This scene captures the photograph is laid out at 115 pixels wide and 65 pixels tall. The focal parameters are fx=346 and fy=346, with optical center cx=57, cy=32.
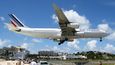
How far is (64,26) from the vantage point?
241ft

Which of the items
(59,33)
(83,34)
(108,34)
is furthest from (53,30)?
(108,34)

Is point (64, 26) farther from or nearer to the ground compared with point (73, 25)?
farther from the ground

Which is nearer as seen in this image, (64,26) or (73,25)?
(73,25)

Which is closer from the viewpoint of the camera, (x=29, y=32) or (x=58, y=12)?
(x=58, y=12)

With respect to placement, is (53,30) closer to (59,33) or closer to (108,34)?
(59,33)

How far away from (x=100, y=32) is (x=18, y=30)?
1859 cm

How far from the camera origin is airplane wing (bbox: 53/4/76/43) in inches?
2662

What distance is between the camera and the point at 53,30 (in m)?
76.1

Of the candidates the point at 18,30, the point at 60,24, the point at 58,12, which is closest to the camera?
the point at 58,12

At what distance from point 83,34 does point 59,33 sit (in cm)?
557

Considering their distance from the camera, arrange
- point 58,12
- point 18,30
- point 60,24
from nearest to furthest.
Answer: point 58,12 < point 60,24 < point 18,30

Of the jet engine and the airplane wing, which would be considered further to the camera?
the jet engine

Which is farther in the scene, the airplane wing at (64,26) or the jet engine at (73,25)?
the jet engine at (73,25)

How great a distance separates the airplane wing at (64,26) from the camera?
67625 millimetres
